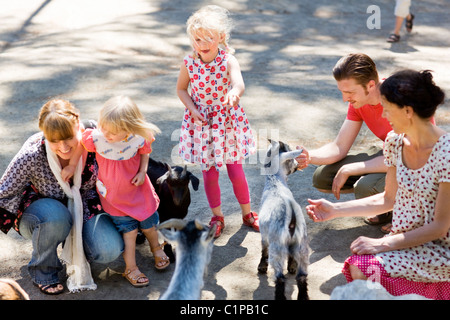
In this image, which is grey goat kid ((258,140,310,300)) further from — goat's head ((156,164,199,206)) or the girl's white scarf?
the girl's white scarf

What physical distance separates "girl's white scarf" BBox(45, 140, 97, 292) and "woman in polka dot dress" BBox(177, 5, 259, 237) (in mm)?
899

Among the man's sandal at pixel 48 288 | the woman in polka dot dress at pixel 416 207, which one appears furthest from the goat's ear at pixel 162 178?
the woman in polka dot dress at pixel 416 207

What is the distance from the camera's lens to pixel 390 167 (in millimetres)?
3217

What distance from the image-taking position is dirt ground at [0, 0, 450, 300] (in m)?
3.62

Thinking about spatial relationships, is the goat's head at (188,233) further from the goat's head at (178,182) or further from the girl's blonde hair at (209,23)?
the girl's blonde hair at (209,23)

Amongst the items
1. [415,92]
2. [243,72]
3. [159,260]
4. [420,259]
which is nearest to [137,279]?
[159,260]

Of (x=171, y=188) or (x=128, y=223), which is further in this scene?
(x=171, y=188)

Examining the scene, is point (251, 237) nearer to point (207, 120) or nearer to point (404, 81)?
point (207, 120)

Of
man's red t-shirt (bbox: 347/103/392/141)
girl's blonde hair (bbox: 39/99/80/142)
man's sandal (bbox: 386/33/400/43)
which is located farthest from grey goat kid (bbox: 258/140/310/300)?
man's sandal (bbox: 386/33/400/43)

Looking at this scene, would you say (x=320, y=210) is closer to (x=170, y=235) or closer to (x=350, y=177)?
(x=350, y=177)

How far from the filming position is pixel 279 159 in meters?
3.41

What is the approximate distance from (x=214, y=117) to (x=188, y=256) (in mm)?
1602

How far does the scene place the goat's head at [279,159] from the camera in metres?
3.40
